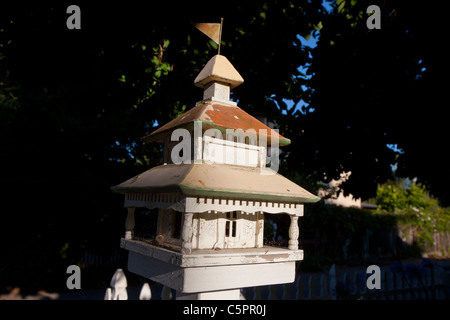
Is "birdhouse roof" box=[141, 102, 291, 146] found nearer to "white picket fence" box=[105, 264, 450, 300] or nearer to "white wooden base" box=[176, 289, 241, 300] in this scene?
"white wooden base" box=[176, 289, 241, 300]

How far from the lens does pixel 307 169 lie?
589 cm

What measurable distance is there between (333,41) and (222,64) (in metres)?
3.70

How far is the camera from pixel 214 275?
1.80 m

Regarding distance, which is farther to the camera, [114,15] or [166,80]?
[166,80]

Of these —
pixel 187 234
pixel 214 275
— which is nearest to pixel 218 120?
pixel 187 234

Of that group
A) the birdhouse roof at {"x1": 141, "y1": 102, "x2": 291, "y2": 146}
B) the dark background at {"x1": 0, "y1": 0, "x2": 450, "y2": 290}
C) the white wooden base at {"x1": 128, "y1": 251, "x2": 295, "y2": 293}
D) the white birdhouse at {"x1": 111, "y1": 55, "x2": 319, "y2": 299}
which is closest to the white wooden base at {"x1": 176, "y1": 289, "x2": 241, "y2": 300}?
the white birdhouse at {"x1": 111, "y1": 55, "x2": 319, "y2": 299}

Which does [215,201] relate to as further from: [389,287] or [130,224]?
[389,287]

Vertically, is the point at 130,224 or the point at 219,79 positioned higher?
the point at 219,79

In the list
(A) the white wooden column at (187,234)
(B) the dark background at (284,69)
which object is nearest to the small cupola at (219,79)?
(A) the white wooden column at (187,234)

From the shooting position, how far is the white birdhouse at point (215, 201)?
1757mm

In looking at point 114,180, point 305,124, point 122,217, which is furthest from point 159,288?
point 305,124

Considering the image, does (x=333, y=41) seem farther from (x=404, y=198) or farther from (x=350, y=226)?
(x=404, y=198)

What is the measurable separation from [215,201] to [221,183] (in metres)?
0.12

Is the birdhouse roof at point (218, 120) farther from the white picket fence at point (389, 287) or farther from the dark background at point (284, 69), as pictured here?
the white picket fence at point (389, 287)
